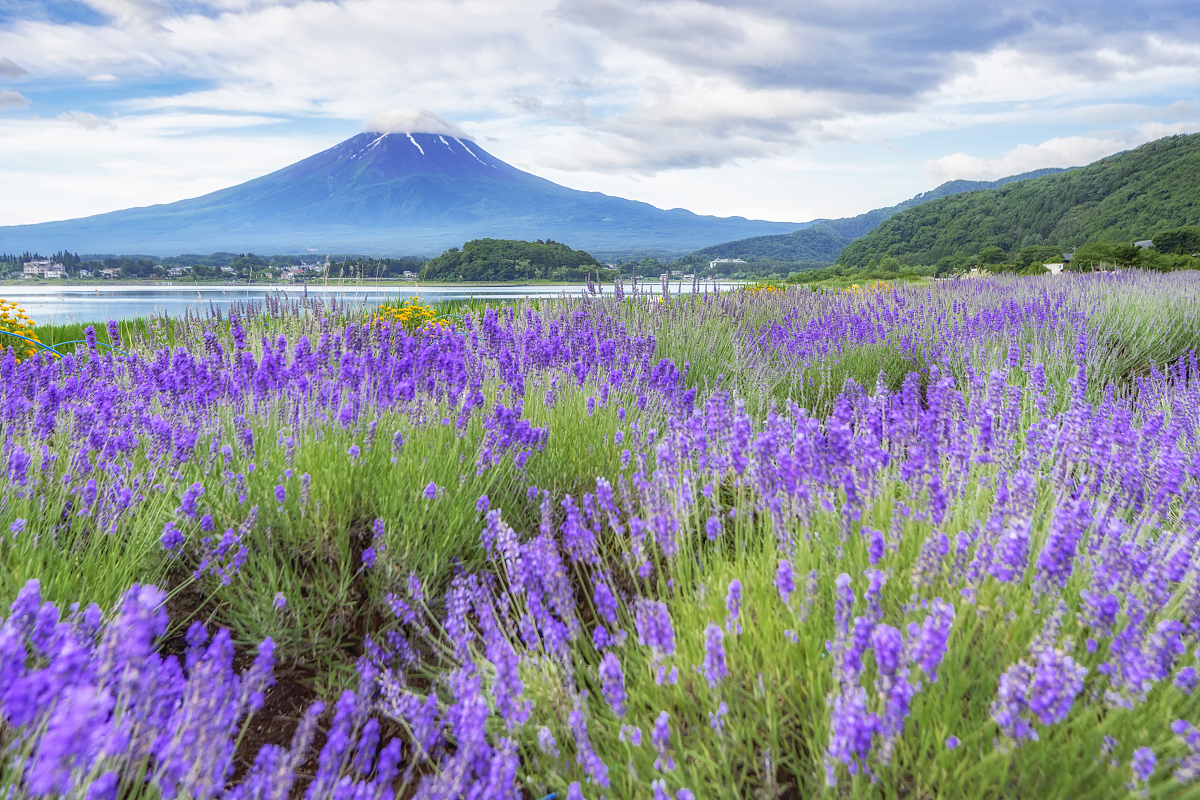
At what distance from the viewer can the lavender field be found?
1.01m

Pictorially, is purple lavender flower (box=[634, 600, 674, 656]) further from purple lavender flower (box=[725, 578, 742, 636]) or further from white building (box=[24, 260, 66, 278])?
white building (box=[24, 260, 66, 278])

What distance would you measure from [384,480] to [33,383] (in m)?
1.97

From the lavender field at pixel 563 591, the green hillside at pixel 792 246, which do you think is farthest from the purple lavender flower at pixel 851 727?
the green hillside at pixel 792 246

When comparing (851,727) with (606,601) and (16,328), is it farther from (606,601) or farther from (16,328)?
(16,328)

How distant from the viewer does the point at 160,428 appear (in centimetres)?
221

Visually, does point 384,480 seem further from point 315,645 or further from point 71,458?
point 71,458

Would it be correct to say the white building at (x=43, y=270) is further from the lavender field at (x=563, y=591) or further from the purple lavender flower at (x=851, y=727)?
the purple lavender flower at (x=851, y=727)

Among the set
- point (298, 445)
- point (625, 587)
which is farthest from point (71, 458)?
point (625, 587)

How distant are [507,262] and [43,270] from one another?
2606 cm

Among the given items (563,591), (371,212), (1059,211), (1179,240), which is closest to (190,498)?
(563,591)

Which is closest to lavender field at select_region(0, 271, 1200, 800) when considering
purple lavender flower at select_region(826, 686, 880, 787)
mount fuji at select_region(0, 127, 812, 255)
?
purple lavender flower at select_region(826, 686, 880, 787)

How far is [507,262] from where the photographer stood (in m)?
22.7

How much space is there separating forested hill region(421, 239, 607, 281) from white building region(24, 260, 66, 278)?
67.6ft

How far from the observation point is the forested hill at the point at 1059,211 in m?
50.3
